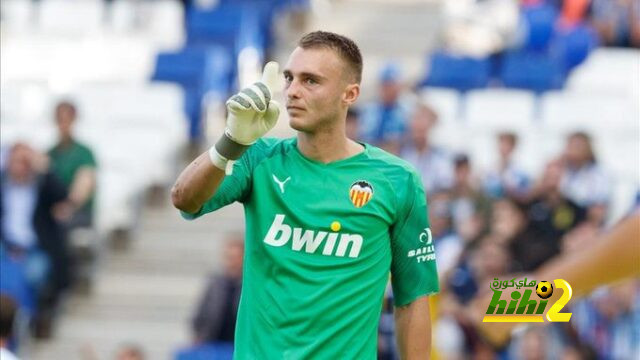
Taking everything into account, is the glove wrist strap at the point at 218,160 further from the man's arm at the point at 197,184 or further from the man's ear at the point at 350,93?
the man's ear at the point at 350,93

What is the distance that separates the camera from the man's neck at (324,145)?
5.75m

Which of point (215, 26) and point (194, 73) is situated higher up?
point (215, 26)

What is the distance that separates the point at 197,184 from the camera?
5.50 meters

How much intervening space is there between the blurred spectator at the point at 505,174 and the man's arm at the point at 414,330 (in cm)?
685

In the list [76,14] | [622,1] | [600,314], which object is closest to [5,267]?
[600,314]

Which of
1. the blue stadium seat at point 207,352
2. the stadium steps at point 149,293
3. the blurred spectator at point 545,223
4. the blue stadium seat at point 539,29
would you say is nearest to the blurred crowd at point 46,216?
the stadium steps at point 149,293

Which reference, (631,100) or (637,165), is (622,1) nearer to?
(631,100)

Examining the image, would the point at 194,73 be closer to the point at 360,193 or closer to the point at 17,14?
the point at 17,14

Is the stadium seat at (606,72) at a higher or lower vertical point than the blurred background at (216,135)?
higher

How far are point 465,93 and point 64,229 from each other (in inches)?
169

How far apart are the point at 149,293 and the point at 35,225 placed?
1.24 meters

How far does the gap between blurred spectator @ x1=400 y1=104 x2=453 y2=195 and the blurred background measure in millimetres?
18

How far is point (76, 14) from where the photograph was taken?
17750 millimetres

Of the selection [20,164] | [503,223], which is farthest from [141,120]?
[503,223]
